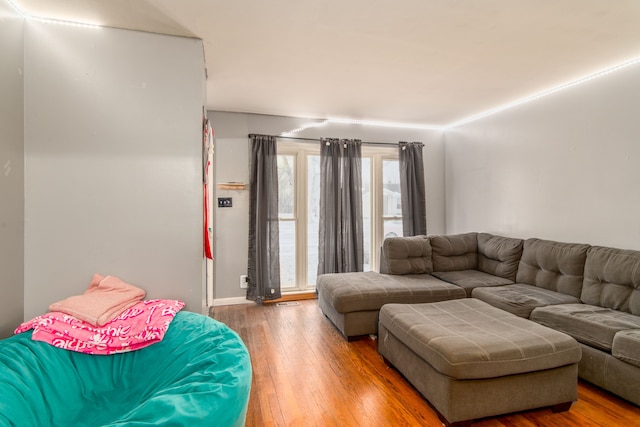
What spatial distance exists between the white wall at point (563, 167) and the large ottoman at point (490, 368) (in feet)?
5.02

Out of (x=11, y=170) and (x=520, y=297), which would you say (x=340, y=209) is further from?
(x=11, y=170)

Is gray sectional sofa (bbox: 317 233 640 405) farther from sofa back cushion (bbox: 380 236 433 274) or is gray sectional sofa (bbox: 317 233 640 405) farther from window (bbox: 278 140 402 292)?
window (bbox: 278 140 402 292)

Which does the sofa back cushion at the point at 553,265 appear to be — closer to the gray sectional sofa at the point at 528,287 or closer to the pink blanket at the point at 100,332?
the gray sectional sofa at the point at 528,287

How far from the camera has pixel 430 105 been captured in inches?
151

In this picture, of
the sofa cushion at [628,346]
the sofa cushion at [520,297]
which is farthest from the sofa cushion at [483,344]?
the sofa cushion at [520,297]

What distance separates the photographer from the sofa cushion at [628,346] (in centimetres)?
192

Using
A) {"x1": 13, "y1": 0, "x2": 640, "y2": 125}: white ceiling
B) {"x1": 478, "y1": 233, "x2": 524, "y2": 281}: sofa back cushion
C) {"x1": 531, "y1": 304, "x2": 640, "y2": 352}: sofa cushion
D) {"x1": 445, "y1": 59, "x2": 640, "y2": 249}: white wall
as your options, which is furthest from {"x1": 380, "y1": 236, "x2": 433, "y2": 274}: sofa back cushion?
{"x1": 13, "y1": 0, "x2": 640, "y2": 125}: white ceiling

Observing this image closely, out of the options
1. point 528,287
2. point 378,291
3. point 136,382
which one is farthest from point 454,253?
point 136,382

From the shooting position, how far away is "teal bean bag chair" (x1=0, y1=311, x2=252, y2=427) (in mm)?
1121

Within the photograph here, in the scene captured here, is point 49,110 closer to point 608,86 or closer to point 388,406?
point 388,406

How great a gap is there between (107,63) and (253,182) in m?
2.17

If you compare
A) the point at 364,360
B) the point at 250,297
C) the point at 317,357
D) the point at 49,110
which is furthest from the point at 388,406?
the point at 49,110

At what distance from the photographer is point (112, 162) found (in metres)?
2.01

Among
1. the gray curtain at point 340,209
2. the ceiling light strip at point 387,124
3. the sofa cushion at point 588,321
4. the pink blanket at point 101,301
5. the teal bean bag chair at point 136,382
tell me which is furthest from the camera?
the ceiling light strip at point 387,124
